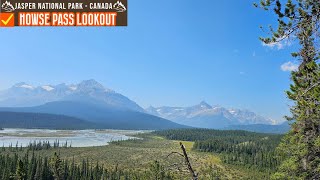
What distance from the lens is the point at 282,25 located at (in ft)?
52.5

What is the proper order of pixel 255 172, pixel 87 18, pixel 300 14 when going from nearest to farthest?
1. pixel 300 14
2. pixel 87 18
3. pixel 255 172

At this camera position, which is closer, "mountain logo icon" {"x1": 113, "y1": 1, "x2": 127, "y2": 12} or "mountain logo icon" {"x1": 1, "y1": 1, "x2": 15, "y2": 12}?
"mountain logo icon" {"x1": 113, "y1": 1, "x2": 127, "y2": 12}

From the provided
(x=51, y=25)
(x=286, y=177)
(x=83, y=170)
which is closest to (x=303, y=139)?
(x=286, y=177)

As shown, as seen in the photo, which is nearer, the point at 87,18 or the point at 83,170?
the point at 87,18

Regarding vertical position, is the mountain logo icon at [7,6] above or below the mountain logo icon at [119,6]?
above

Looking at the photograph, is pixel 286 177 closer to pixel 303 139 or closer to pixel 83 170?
pixel 303 139

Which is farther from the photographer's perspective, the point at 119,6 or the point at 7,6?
the point at 7,6

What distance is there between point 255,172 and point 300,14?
494 ft

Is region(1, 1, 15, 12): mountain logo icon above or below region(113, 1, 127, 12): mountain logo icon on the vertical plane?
above

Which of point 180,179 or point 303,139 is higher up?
point 303,139

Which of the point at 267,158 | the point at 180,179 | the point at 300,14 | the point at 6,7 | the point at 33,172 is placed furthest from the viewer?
the point at 267,158

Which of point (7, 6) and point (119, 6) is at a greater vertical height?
point (7, 6)

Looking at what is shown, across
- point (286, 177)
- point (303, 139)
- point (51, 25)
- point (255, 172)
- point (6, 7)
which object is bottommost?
point (255, 172)

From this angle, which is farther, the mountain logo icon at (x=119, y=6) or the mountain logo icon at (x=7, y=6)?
the mountain logo icon at (x=7, y=6)
